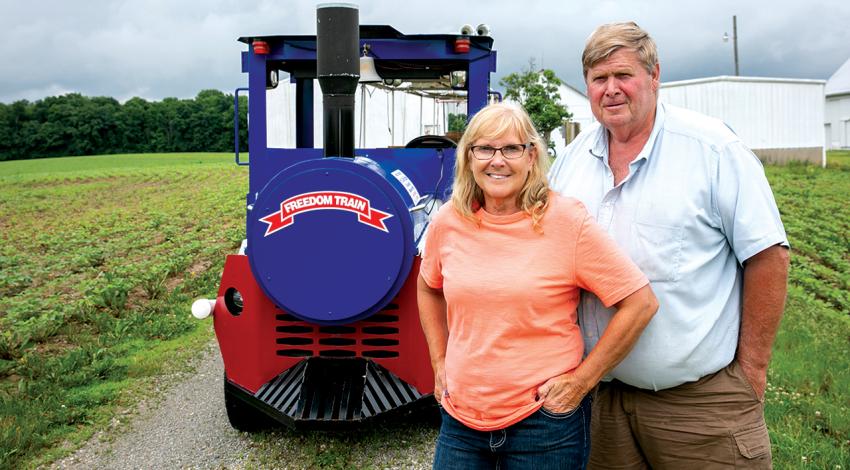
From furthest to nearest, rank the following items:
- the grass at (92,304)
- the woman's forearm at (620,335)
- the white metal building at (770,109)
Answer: the white metal building at (770,109)
the grass at (92,304)
the woman's forearm at (620,335)

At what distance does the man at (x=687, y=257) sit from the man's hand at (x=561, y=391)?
0.18m

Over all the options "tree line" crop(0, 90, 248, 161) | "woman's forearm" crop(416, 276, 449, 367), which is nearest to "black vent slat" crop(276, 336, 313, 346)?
"woman's forearm" crop(416, 276, 449, 367)

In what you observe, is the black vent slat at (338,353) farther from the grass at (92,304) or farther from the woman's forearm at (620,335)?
the woman's forearm at (620,335)

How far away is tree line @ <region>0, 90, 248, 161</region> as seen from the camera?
Result: 47.6 m

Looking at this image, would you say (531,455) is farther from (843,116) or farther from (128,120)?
(128,120)

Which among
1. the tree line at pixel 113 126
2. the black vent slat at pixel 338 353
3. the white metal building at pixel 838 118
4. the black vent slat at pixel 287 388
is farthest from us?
the tree line at pixel 113 126

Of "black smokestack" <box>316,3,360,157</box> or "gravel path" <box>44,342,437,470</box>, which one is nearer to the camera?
"black smokestack" <box>316,3,360,157</box>

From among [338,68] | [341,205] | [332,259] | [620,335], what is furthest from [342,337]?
[620,335]

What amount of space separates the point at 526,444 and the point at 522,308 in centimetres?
37

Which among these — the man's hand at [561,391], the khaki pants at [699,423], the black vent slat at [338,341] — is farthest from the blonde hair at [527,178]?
the black vent slat at [338,341]

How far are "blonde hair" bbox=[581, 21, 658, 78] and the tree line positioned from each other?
152ft

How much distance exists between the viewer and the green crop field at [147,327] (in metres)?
4.04

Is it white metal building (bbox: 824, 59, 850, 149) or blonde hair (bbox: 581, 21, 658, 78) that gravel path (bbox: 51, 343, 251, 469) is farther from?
white metal building (bbox: 824, 59, 850, 149)

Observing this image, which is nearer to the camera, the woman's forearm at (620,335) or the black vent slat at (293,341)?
the woman's forearm at (620,335)
